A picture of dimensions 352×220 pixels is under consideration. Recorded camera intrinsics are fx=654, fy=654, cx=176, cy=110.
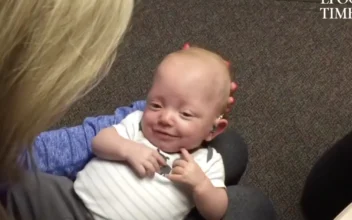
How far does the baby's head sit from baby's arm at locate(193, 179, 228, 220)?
0.09 meters

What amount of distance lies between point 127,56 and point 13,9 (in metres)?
1.29

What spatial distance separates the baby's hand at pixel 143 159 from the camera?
3.50 feet

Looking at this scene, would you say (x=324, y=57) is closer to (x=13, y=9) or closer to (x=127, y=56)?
(x=127, y=56)

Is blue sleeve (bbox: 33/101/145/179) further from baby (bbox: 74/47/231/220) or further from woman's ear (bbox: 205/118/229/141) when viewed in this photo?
woman's ear (bbox: 205/118/229/141)

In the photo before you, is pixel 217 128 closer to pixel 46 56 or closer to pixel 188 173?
pixel 188 173

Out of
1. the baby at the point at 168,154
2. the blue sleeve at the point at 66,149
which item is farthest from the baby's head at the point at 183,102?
the blue sleeve at the point at 66,149

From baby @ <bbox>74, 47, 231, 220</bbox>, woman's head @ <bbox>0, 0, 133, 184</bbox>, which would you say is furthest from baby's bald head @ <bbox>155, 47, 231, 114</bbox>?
woman's head @ <bbox>0, 0, 133, 184</bbox>

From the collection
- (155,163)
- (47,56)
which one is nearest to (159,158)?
(155,163)

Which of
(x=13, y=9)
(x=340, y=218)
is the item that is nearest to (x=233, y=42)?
(x=340, y=218)

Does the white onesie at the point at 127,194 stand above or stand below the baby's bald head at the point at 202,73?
below

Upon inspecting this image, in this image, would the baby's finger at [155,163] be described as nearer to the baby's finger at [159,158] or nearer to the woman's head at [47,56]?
the baby's finger at [159,158]

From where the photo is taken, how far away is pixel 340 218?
0.78 metres

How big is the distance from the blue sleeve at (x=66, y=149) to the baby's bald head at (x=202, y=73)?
0.17 metres

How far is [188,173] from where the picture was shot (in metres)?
1.06
